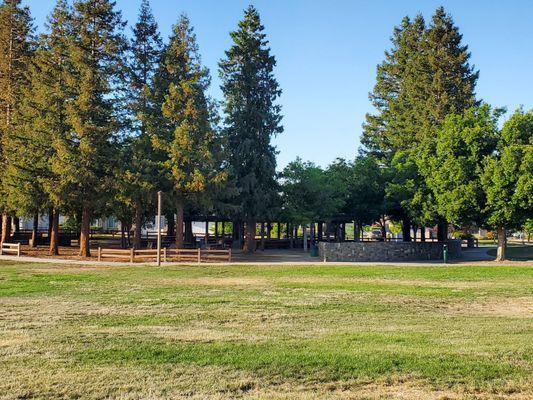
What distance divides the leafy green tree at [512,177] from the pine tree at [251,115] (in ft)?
53.0

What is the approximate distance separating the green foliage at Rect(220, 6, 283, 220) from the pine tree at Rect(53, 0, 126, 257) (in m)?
9.41

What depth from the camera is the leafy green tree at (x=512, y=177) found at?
1206 inches

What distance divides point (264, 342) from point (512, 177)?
2670cm

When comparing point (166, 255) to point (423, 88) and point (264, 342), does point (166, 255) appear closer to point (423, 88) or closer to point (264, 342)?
point (264, 342)

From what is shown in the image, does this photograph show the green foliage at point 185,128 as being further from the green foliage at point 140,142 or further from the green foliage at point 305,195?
the green foliage at point 305,195

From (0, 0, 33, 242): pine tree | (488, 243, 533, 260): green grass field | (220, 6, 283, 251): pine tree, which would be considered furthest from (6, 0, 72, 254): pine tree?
(488, 243, 533, 260): green grass field

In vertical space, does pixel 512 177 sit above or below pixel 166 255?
above

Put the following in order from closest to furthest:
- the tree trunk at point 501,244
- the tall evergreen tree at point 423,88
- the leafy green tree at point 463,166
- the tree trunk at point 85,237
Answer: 1. the leafy green tree at point 463,166
2. the tree trunk at point 501,244
3. the tree trunk at point 85,237
4. the tall evergreen tree at point 423,88

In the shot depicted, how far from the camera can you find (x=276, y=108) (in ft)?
141

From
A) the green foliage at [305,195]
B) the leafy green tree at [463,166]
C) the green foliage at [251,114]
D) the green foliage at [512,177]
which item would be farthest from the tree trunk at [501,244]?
the green foliage at [251,114]

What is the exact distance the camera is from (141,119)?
34.7 metres

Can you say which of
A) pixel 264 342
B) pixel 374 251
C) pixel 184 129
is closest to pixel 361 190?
pixel 374 251

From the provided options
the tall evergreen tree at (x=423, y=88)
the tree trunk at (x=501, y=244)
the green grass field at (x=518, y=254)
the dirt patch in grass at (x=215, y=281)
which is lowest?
the dirt patch in grass at (x=215, y=281)

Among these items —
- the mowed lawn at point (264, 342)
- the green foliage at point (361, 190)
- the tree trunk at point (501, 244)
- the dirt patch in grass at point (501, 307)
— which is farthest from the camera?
the green foliage at point (361, 190)
